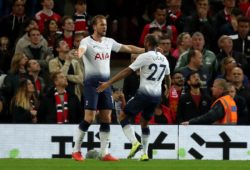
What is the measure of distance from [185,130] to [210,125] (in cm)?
46

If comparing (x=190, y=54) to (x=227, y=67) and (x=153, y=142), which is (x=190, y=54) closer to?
(x=227, y=67)

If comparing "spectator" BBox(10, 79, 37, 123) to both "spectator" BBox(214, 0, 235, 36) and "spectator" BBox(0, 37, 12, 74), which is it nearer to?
"spectator" BBox(0, 37, 12, 74)

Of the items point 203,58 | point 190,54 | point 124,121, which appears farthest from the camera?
point 203,58

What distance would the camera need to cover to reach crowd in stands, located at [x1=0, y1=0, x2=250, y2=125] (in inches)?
821

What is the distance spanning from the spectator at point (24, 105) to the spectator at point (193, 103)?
271 cm

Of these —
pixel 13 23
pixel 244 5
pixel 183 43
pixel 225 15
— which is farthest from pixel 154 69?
pixel 244 5

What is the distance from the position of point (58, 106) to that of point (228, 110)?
3111 millimetres

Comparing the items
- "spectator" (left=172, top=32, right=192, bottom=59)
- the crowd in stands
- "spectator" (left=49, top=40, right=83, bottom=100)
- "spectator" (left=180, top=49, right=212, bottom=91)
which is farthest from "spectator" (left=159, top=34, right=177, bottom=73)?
"spectator" (left=49, top=40, right=83, bottom=100)

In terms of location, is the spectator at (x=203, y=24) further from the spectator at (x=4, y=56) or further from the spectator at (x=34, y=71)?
the spectator at (x=4, y=56)

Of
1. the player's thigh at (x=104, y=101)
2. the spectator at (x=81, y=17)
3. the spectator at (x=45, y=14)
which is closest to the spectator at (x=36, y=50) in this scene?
the spectator at (x=45, y=14)

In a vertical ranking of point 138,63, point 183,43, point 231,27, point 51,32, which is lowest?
point 138,63

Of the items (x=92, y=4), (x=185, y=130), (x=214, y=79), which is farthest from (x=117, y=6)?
(x=185, y=130)

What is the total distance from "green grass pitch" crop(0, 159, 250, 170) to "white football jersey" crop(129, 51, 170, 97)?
1.17 metres

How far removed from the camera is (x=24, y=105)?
20.7 meters
